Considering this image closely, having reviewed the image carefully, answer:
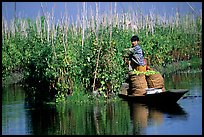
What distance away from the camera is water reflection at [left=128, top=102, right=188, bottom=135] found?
1034cm

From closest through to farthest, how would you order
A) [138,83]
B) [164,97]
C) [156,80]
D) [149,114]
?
[149,114] → [164,97] → [156,80] → [138,83]

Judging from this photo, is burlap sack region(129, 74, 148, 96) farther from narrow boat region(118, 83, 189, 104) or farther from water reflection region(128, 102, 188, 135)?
water reflection region(128, 102, 188, 135)

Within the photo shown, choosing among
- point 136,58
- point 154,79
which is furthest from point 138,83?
point 136,58

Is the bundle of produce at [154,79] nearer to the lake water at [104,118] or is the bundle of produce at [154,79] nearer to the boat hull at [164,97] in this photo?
the boat hull at [164,97]

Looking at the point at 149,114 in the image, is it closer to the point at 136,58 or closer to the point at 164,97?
the point at 164,97

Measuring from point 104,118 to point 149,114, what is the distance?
109 cm

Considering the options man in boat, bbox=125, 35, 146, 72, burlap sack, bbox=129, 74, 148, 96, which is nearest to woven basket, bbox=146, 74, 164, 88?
burlap sack, bbox=129, 74, 148, 96

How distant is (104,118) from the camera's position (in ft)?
37.7

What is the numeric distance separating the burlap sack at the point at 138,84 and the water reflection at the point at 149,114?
48 centimetres

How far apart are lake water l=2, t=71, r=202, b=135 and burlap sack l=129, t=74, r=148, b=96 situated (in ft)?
1.69

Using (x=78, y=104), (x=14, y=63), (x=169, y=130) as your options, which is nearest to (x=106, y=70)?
(x=78, y=104)

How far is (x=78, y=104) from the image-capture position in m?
13.8

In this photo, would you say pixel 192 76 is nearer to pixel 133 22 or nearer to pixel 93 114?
pixel 133 22

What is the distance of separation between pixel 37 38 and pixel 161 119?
6.51m
